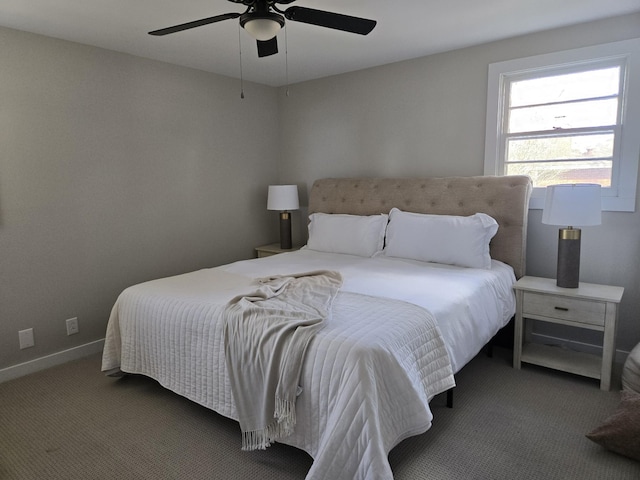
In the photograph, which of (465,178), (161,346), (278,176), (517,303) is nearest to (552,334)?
(517,303)

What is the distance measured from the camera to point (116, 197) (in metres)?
3.44

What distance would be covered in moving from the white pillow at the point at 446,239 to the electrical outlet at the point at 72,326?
255 centimetres

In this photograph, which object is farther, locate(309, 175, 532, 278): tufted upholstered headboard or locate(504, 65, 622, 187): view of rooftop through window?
locate(309, 175, 532, 278): tufted upholstered headboard

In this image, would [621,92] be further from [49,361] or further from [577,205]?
[49,361]

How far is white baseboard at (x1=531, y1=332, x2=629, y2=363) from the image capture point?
299cm

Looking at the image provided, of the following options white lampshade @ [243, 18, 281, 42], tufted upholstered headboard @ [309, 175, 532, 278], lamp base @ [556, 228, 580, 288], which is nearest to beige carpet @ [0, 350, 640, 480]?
lamp base @ [556, 228, 580, 288]

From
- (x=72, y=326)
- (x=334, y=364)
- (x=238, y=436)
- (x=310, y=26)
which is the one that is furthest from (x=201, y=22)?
(x=72, y=326)

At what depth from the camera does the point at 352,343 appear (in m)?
1.74

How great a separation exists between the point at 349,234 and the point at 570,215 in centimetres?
171

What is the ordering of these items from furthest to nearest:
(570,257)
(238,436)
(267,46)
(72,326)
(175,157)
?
(175,157)
(72,326)
(570,257)
(267,46)
(238,436)

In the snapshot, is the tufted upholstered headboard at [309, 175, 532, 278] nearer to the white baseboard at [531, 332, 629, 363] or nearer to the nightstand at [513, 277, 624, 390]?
the nightstand at [513, 277, 624, 390]

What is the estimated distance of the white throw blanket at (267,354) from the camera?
1.83 m

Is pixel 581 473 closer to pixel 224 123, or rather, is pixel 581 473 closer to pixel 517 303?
pixel 517 303

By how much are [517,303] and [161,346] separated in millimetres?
2360
